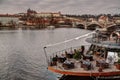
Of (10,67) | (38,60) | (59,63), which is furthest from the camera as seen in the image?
(38,60)

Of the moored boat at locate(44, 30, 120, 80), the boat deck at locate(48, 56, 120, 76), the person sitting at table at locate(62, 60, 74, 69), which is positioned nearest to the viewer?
the boat deck at locate(48, 56, 120, 76)

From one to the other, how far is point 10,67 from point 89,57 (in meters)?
19.6

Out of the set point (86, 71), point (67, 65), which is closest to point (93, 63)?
point (86, 71)

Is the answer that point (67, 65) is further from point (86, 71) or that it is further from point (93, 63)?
point (93, 63)

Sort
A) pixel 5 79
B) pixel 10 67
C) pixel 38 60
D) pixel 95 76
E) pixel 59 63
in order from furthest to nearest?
pixel 38 60, pixel 10 67, pixel 5 79, pixel 59 63, pixel 95 76

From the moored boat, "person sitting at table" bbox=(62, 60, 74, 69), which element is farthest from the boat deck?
"person sitting at table" bbox=(62, 60, 74, 69)

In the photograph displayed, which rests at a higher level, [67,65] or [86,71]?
[67,65]

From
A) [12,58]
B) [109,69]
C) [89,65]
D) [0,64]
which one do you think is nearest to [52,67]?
[89,65]

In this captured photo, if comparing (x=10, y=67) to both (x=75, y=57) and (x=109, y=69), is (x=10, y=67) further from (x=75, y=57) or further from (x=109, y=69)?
(x=109, y=69)

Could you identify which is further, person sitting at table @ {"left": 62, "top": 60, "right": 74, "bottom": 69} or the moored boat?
person sitting at table @ {"left": 62, "top": 60, "right": 74, "bottom": 69}

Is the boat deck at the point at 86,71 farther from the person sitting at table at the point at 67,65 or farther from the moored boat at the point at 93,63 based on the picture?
the person sitting at table at the point at 67,65

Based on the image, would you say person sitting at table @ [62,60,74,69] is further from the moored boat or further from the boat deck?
the boat deck

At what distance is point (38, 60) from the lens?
52469 millimetres

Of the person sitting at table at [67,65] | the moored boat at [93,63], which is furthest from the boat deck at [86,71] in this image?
the person sitting at table at [67,65]
